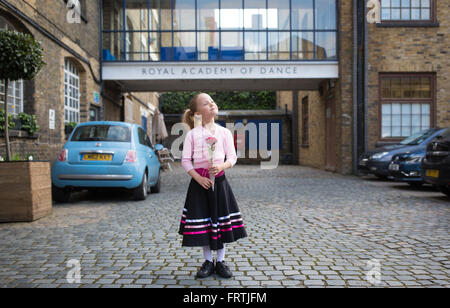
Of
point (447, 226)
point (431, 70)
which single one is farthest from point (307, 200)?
point (431, 70)

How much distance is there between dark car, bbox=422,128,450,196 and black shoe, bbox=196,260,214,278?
577 cm

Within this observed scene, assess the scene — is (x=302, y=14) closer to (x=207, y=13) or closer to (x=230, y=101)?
(x=207, y=13)

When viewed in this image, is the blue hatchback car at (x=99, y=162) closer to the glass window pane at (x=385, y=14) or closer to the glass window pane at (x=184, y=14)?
the glass window pane at (x=184, y=14)

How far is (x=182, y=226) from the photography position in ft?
10.8

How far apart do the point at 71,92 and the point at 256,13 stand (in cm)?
722

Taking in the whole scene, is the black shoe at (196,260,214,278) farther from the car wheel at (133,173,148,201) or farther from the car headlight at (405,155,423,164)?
the car headlight at (405,155,423,164)

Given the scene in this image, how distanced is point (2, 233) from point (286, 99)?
22.7 metres

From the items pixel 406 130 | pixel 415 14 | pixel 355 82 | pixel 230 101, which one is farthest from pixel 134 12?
pixel 230 101

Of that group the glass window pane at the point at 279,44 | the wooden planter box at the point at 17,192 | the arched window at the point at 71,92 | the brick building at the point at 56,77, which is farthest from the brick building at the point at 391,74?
the wooden planter box at the point at 17,192

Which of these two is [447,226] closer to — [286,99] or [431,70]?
[431,70]

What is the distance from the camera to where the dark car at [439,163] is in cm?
739

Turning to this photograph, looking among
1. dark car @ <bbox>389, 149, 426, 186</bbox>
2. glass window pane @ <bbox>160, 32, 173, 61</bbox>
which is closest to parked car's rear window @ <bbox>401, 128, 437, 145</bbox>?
dark car @ <bbox>389, 149, 426, 186</bbox>

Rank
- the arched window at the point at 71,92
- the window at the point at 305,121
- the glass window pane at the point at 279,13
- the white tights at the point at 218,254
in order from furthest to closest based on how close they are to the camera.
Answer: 1. the window at the point at 305,121
2. the glass window pane at the point at 279,13
3. the arched window at the point at 71,92
4. the white tights at the point at 218,254

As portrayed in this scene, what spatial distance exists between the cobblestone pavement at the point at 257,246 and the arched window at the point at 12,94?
280cm
